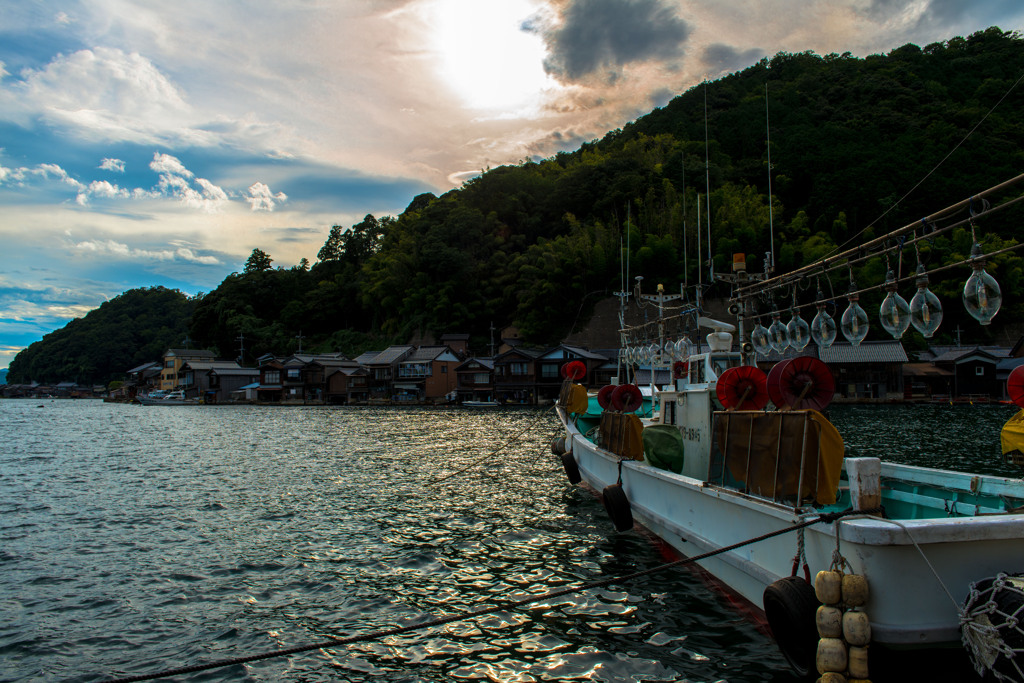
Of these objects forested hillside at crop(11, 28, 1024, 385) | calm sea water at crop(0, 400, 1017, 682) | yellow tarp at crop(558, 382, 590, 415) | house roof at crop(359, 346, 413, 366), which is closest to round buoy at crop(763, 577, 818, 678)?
calm sea water at crop(0, 400, 1017, 682)

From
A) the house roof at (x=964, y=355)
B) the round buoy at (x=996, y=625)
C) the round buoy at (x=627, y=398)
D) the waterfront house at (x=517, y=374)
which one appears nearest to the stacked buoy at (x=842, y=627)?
the round buoy at (x=996, y=625)

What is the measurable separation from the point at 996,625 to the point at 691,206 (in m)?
79.5

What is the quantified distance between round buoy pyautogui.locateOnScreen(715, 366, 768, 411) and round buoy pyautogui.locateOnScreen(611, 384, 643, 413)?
167 inches

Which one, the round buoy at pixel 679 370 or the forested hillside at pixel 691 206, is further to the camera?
the forested hillside at pixel 691 206

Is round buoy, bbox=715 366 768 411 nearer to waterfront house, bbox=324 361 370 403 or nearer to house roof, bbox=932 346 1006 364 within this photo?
house roof, bbox=932 346 1006 364

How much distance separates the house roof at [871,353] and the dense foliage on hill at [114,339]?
126 meters

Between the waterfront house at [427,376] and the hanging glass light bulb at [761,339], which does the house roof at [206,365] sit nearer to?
the waterfront house at [427,376]

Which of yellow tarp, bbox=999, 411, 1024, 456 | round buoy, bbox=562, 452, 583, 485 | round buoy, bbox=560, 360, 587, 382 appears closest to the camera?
yellow tarp, bbox=999, 411, 1024, 456

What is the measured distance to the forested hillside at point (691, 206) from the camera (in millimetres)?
71188

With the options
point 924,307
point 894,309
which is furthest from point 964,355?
point 924,307

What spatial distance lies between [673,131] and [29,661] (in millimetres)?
109312

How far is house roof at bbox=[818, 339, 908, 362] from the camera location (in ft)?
199

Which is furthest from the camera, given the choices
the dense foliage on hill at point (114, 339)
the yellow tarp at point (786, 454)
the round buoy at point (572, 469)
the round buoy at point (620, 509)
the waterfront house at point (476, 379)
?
the dense foliage on hill at point (114, 339)

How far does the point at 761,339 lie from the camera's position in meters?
11.9
